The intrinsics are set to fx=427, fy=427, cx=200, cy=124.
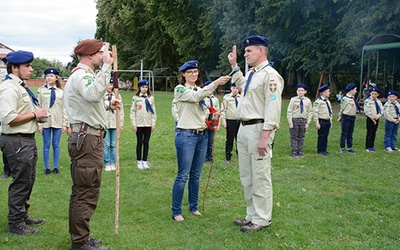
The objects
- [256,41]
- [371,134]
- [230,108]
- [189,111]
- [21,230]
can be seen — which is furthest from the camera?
[371,134]

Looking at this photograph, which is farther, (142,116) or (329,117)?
(329,117)

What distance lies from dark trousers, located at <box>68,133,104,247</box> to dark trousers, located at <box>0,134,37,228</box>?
3.28 ft

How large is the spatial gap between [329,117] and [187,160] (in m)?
7.23

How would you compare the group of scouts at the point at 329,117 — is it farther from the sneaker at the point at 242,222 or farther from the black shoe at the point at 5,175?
the black shoe at the point at 5,175

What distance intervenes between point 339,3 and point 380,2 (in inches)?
140

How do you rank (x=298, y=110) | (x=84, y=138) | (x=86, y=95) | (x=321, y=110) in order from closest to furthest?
(x=86, y=95), (x=84, y=138), (x=298, y=110), (x=321, y=110)

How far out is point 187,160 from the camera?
234 inches

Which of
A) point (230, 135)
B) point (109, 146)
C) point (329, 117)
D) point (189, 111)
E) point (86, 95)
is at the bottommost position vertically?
point (109, 146)

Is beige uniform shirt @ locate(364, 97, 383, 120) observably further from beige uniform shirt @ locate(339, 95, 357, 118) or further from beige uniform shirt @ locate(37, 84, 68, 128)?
beige uniform shirt @ locate(37, 84, 68, 128)

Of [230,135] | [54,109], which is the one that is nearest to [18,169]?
[54,109]

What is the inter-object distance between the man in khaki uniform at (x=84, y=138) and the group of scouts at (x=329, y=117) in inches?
309

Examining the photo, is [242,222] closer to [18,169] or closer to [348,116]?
[18,169]

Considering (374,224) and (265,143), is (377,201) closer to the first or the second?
(374,224)

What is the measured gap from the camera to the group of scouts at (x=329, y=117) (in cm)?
1173
